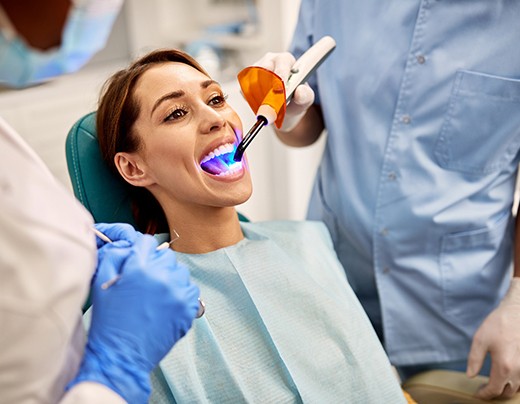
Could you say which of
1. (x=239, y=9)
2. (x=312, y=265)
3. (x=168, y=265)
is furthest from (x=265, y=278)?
(x=239, y=9)

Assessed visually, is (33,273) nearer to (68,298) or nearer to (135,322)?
(68,298)

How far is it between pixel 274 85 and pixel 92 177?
1.58 feet

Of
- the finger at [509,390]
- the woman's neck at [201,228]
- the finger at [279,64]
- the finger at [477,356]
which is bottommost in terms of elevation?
the finger at [509,390]

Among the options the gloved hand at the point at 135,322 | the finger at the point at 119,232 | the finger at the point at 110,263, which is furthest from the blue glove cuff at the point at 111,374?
the finger at the point at 119,232

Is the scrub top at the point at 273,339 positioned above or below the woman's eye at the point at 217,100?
below

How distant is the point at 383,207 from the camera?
1562 mm

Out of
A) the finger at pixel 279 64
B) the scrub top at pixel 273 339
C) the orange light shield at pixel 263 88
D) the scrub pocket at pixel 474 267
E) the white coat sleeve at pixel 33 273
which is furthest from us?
the scrub pocket at pixel 474 267

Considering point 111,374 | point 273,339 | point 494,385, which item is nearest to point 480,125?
point 494,385

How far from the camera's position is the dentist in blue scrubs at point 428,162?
1433mm

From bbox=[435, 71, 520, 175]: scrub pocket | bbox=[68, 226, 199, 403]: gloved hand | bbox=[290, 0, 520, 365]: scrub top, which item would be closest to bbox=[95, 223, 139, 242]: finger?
bbox=[68, 226, 199, 403]: gloved hand

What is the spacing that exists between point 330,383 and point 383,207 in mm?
465

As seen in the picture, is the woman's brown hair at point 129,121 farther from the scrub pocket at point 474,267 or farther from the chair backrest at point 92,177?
the scrub pocket at point 474,267

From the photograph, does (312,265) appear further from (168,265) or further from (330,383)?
(168,265)

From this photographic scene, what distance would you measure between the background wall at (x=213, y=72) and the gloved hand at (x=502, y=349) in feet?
5.26
